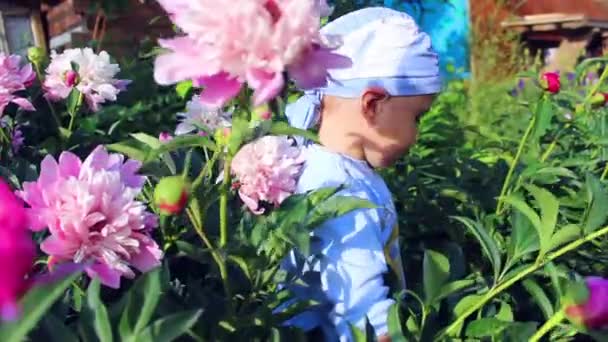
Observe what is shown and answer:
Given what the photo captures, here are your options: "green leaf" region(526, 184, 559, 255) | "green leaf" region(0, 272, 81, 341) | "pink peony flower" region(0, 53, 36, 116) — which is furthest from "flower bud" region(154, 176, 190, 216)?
"pink peony flower" region(0, 53, 36, 116)

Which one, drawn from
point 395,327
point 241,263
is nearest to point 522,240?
point 395,327

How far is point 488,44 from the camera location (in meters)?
7.57

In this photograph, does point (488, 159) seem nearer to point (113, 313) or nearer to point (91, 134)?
point (91, 134)

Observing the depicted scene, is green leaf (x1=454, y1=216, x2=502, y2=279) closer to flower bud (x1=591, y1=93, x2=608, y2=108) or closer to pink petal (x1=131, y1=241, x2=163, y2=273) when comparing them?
pink petal (x1=131, y1=241, x2=163, y2=273)

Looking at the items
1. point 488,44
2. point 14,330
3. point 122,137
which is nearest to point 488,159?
point 122,137

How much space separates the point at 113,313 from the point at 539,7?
8807 mm

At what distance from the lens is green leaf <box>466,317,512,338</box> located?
1147mm

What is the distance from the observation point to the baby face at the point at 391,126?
1410 mm

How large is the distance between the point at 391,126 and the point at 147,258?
0.57m

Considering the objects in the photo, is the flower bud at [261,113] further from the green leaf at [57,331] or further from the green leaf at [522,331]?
the green leaf at [522,331]

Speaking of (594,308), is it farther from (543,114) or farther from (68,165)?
(543,114)

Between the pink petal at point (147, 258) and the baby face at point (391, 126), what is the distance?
1.77ft

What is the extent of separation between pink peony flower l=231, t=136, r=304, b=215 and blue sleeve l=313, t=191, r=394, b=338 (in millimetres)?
82

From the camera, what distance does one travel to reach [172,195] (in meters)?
0.92
